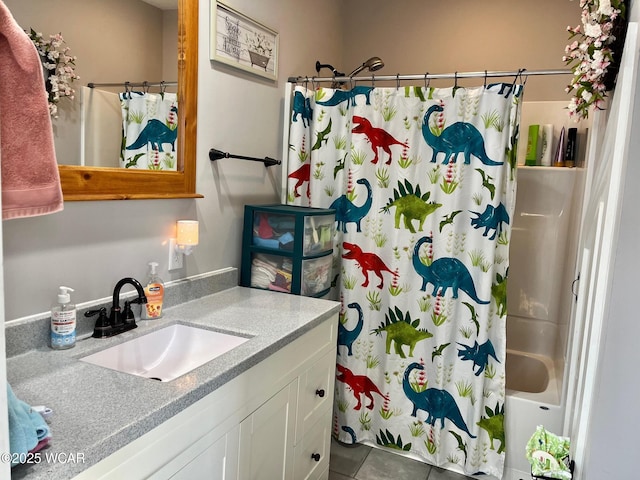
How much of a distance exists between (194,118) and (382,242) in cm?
108

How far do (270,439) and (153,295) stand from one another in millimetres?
626

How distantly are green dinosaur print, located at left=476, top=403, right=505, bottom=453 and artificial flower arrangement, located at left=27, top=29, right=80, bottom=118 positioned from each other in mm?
2157

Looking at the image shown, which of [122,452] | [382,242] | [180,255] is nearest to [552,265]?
[382,242]

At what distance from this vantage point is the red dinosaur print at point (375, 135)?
2.38 metres

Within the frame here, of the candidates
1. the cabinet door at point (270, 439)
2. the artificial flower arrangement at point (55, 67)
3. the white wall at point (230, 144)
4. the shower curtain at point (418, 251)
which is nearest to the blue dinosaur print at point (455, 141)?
the shower curtain at point (418, 251)

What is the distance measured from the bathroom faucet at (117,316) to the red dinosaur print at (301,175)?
1.13 m

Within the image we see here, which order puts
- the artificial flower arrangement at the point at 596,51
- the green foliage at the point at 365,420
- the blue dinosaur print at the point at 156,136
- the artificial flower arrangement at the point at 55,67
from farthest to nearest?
1. the green foliage at the point at 365,420
2. the blue dinosaur print at the point at 156,136
3. the artificial flower arrangement at the point at 596,51
4. the artificial flower arrangement at the point at 55,67

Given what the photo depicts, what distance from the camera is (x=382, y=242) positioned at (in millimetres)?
2439

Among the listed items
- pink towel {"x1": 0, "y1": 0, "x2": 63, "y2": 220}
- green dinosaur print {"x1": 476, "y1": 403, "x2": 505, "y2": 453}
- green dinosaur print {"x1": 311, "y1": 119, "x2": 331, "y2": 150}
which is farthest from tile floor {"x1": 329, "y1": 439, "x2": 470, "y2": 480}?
pink towel {"x1": 0, "y1": 0, "x2": 63, "y2": 220}

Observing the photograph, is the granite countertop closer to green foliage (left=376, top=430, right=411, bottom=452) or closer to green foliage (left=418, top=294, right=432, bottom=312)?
green foliage (left=418, top=294, right=432, bottom=312)

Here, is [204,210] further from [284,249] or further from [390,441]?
[390,441]

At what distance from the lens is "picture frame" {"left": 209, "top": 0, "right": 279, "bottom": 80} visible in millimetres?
1982

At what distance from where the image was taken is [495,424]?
2.31 m

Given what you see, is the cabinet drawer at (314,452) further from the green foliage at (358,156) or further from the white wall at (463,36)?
the white wall at (463,36)
